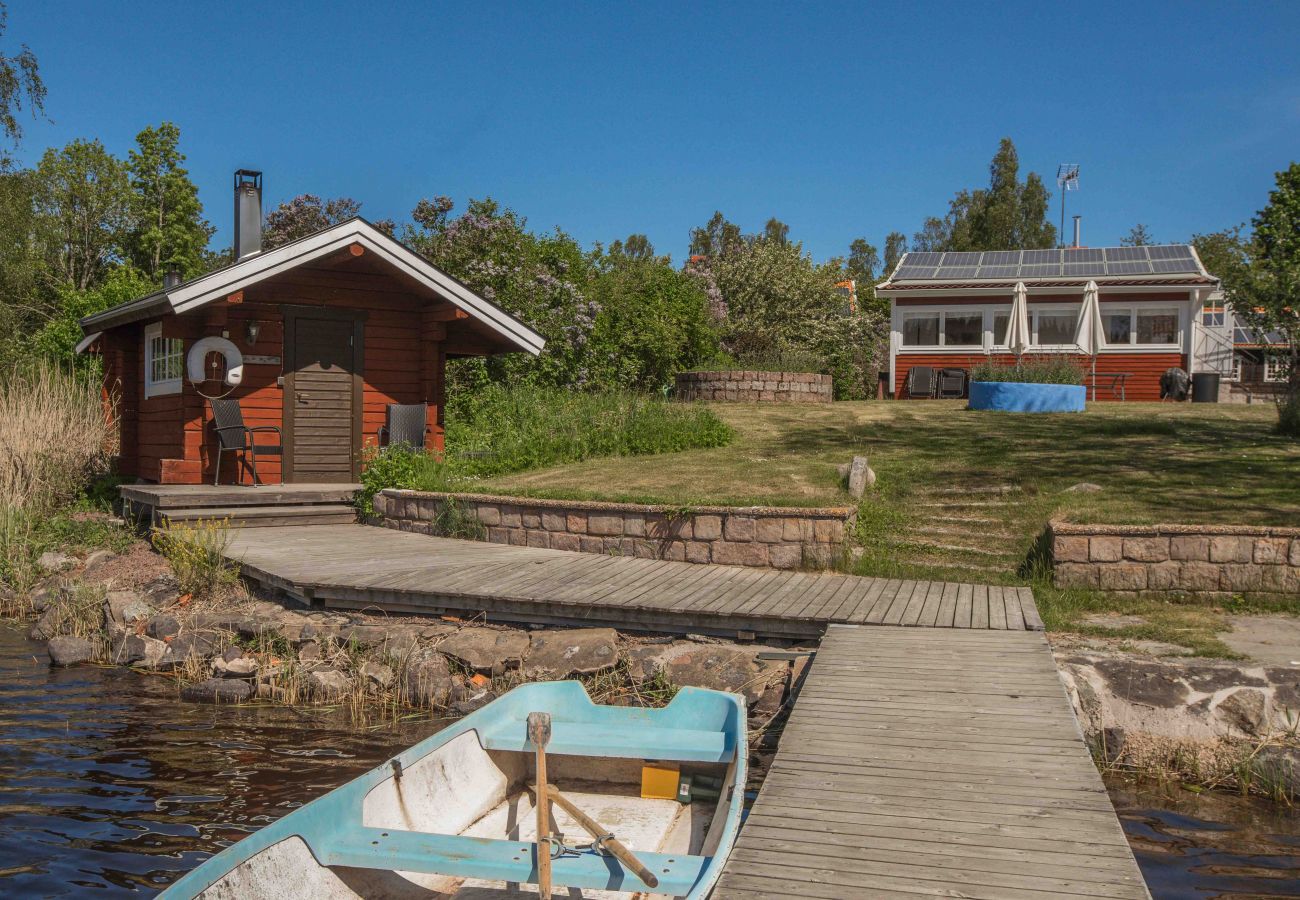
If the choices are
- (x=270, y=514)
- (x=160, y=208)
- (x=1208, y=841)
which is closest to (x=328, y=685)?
(x=270, y=514)

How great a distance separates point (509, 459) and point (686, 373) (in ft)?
25.2

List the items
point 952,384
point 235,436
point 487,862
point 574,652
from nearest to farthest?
point 487,862
point 574,652
point 235,436
point 952,384

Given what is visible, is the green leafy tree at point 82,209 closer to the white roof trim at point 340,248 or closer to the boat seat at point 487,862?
the white roof trim at point 340,248

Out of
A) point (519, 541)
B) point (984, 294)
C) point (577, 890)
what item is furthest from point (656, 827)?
point (984, 294)

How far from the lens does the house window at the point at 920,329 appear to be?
26516 mm

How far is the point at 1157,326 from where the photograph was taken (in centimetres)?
2505

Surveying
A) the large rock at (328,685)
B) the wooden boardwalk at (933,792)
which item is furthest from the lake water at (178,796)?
the wooden boardwalk at (933,792)

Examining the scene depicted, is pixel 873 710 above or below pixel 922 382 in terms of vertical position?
below

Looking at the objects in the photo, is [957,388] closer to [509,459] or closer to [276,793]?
[509,459]

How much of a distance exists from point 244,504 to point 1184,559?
10.2m

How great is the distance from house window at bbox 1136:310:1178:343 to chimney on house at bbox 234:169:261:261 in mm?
19920

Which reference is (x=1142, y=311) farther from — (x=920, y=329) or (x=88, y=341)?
(x=88, y=341)

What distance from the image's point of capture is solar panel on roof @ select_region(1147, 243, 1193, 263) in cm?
2608

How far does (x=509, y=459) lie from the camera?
1400 centimetres
